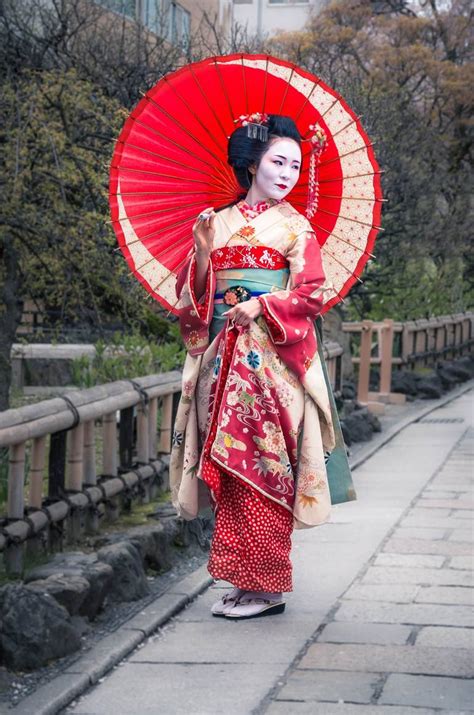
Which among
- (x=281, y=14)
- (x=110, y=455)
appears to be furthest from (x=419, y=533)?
(x=281, y=14)

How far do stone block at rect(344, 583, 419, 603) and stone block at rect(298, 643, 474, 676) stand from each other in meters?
0.76

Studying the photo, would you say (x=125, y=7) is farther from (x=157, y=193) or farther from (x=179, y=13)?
(x=157, y=193)

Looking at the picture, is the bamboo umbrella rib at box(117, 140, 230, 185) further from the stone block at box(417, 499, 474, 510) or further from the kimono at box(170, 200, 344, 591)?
the stone block at box(417, 499, 474, 510)

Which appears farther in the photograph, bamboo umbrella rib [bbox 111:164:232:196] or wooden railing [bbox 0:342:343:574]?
wooden railing [bbox 0:342:343:574]

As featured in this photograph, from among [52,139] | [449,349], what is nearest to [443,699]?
[52,139]

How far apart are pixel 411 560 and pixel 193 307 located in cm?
195

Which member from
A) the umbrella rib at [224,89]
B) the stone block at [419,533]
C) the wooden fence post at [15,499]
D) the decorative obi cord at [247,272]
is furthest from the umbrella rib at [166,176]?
the stone block at [419,533]

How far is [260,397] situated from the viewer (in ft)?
16.3

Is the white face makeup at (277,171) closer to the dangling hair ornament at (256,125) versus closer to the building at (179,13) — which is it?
the dangling hair ornament at (256,125)

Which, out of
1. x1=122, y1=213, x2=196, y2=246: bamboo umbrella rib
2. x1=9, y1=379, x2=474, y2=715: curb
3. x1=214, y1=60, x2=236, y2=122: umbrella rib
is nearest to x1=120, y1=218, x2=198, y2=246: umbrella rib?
→ x1=122, y1=213, x2=196, y2=246: bamboo umbrella rib

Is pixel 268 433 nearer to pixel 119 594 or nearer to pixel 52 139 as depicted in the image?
pixel 119 594

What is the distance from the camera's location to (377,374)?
1731cm

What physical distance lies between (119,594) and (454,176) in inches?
708

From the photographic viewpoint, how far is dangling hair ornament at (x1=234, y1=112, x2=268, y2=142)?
5.05 m
